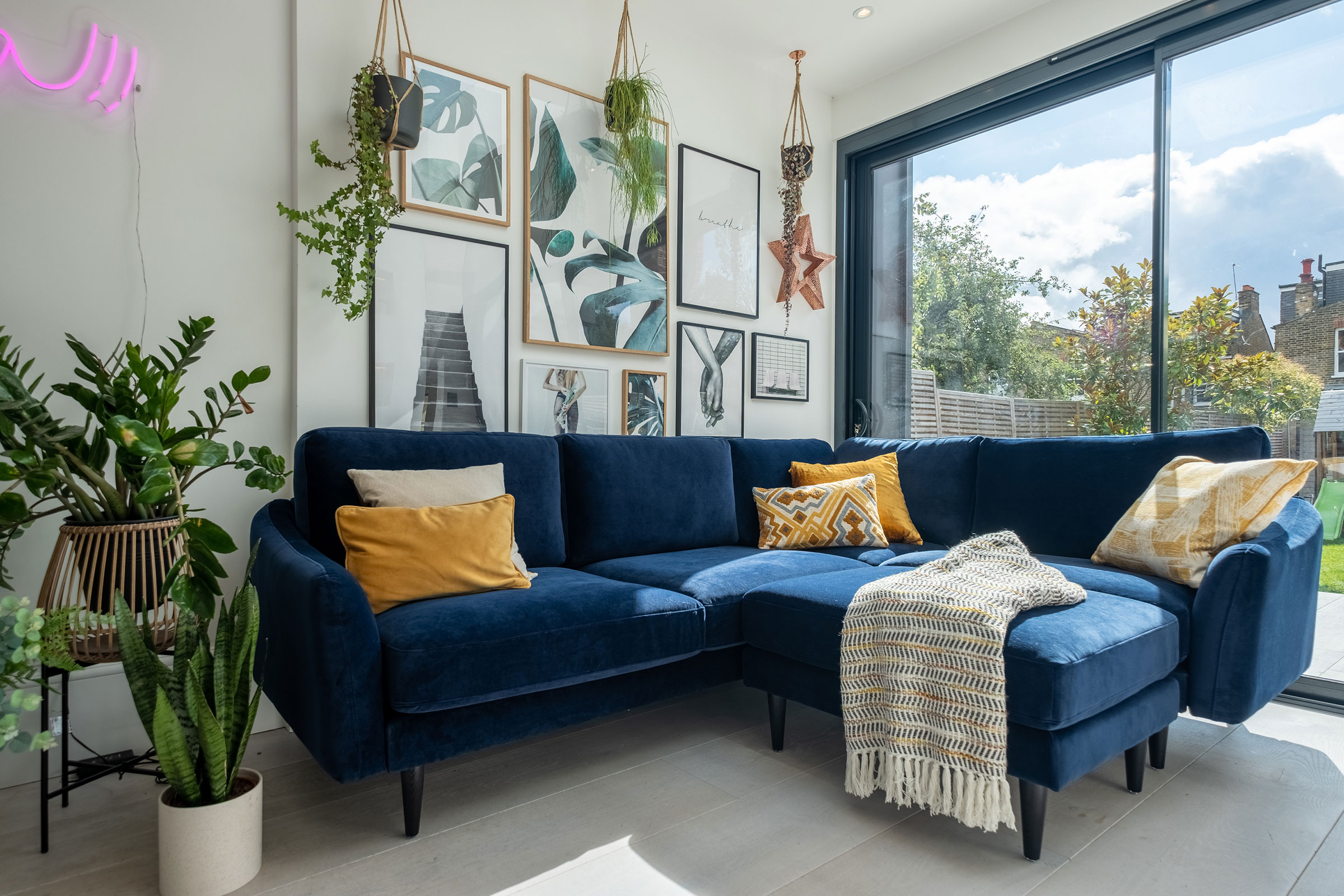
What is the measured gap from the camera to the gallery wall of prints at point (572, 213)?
2.44 m

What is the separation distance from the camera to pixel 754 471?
10.1 feet

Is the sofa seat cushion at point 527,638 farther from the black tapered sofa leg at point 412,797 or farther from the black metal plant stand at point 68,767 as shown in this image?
the black metal plant stand at point 68,767

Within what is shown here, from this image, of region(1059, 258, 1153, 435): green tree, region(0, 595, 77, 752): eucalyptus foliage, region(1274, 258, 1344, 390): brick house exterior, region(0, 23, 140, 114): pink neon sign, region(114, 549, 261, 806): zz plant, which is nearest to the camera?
region(0, 595, 77, 752): eucalyptus foliage

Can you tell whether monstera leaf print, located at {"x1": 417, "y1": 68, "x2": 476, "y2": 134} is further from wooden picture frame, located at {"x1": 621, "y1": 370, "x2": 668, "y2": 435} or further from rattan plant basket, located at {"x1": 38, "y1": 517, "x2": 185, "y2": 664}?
rattan plant basket, located at {"x1": 38, "y1": 517, "x2": 185, "y2": 664}

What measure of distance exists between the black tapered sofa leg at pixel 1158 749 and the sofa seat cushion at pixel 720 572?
837 millimetres

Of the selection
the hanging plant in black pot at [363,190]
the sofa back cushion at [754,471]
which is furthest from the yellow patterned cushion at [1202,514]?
the hanging plant in black pot at [363,190]

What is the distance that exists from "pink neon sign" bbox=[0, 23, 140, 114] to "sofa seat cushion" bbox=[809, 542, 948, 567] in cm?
253

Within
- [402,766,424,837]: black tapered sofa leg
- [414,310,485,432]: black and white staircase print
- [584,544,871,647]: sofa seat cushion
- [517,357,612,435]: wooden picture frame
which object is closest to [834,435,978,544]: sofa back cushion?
[584,544,871,647]: sofa seat cushion

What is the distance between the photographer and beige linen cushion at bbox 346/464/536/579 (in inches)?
81.4

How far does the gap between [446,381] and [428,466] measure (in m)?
0.47

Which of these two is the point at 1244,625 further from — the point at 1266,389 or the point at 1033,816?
the point at 1266,389

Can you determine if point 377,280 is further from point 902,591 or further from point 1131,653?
point 1131,653

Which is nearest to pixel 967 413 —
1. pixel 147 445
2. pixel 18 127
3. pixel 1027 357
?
pixel 1027 357

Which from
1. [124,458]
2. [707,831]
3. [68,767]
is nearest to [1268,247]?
[707,831]
